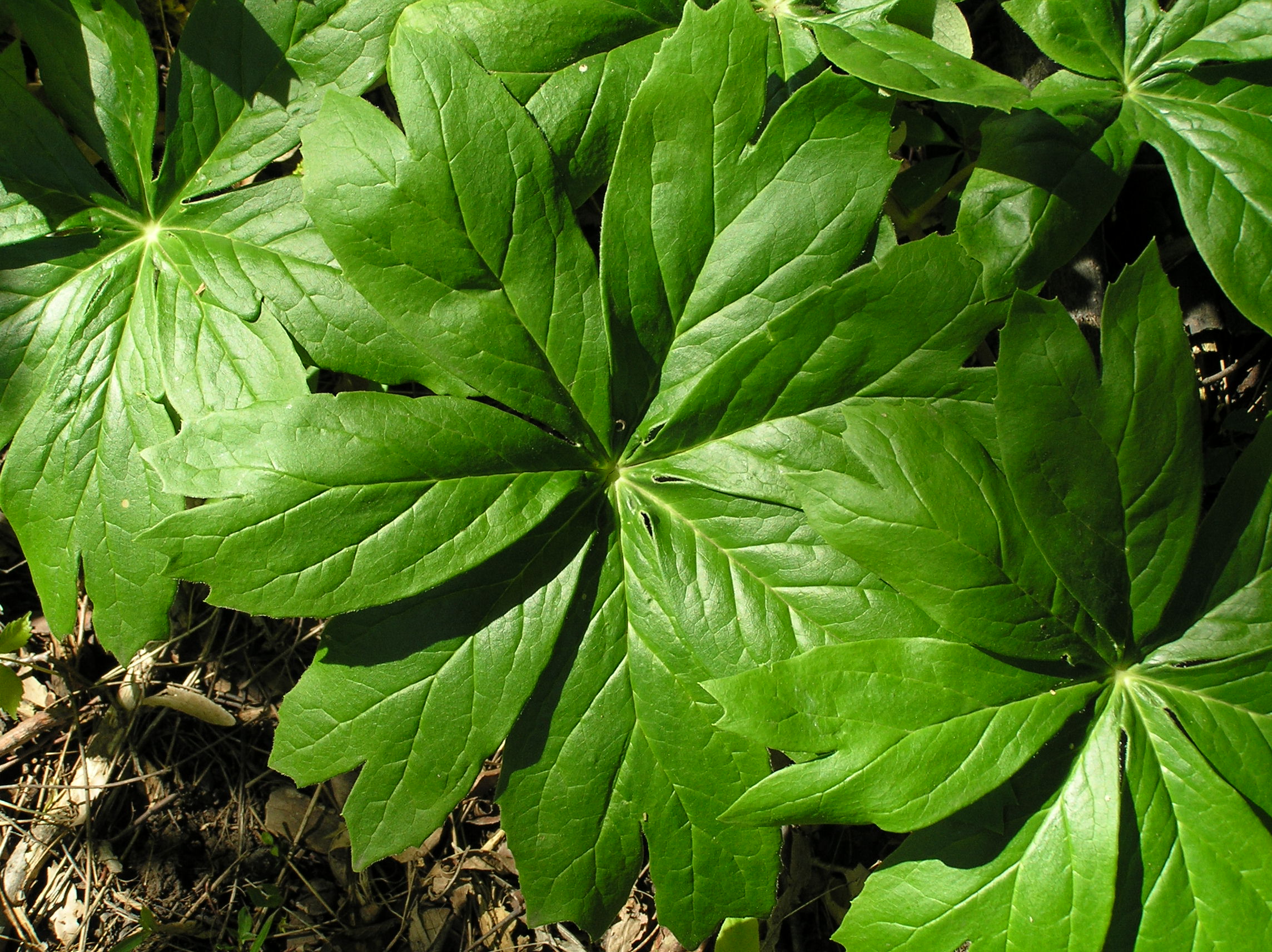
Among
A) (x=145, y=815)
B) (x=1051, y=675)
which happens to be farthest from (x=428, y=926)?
(x=1051, y=675)

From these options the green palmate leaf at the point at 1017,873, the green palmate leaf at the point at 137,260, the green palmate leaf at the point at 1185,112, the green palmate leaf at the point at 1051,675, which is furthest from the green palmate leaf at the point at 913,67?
the green palmate leaf at the point at 1017,873

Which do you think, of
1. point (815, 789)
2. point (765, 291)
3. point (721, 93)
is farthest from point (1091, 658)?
point (721, 93)

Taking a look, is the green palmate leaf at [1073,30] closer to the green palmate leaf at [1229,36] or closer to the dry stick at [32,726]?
the green palmate leaf at [1229,36]

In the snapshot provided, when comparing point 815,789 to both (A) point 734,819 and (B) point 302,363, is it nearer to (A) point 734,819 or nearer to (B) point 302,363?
(A) point 734,819

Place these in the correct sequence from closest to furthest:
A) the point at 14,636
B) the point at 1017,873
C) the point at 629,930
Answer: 1. the point at 1017,873
2. the point at 14,636
3. the point at 629,930

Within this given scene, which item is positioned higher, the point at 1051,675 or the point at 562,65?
the point at 562,65

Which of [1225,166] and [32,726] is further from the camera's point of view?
[32,726]

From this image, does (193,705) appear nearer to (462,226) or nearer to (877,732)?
(462,226)

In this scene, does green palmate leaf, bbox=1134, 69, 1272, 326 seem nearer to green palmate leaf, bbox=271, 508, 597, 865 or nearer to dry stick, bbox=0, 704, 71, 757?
green palmate leaf, bbox=271, 508, 597, 865
